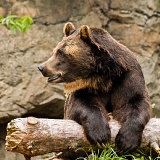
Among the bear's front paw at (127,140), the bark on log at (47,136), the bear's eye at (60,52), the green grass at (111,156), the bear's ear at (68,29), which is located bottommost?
the green grass at (111,156)

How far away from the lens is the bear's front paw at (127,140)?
4988mm

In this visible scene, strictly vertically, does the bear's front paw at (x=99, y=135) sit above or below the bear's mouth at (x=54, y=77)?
below

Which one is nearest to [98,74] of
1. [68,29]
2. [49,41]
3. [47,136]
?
[68,29]

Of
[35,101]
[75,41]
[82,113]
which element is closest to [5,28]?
[35,101]

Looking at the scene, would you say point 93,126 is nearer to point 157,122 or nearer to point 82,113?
point 82,113

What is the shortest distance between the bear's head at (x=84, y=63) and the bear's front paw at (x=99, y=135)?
65 centimetres

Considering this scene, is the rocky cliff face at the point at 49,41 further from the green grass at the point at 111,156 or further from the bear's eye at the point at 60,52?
the green grass at the point at 111,156

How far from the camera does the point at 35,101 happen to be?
29.3 feet

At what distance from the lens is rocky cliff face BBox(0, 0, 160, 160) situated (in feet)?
28.9

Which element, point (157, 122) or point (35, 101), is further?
point (35, 101)

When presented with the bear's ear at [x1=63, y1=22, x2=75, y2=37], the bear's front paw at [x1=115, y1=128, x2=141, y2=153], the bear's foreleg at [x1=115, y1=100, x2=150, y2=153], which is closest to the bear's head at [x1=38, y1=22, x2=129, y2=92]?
the bear's ear at [x1=63, y1=22, x2=75, y2=37]

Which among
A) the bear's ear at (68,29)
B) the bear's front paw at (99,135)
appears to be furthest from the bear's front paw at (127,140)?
the bear's ear at (68,29)

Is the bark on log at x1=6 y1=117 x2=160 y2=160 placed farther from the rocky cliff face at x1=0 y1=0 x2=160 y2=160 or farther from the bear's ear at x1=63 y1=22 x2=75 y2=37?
the rocky cliff face at x1=0 y1=0 x2=160 y2=160

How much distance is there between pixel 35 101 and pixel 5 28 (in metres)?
1.45
